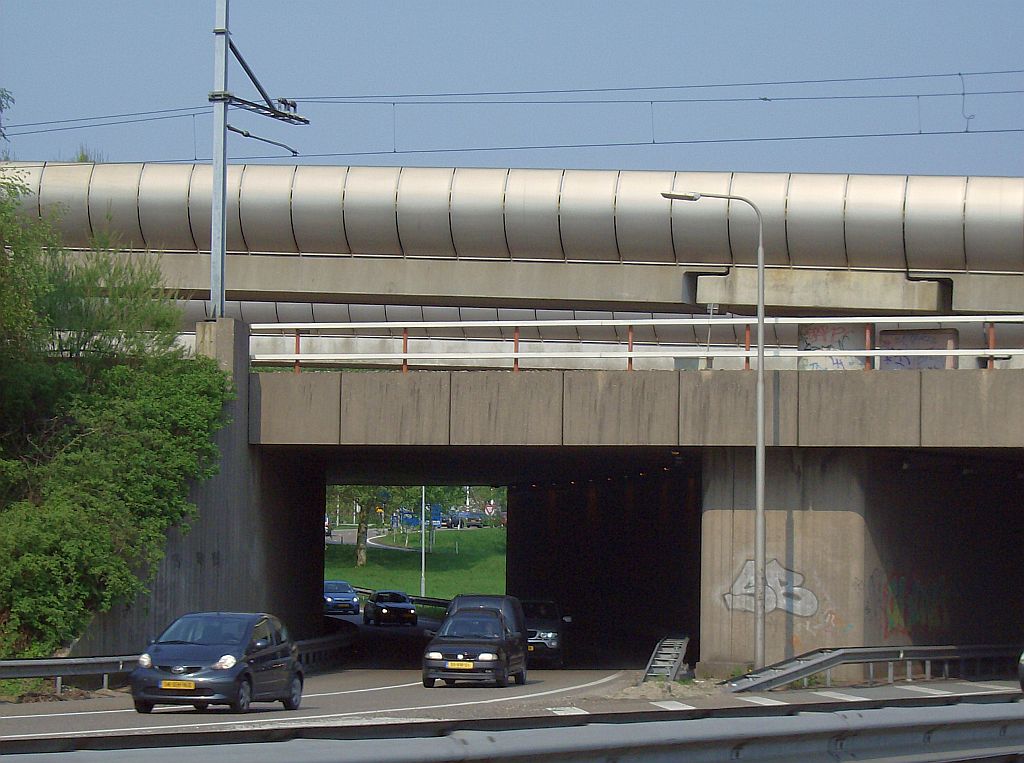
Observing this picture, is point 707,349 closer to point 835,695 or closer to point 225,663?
point 835,695

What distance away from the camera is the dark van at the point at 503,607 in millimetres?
27859

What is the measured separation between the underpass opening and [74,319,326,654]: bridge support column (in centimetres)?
397

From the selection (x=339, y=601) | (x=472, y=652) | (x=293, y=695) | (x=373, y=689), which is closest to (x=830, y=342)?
(x=472, y=652)

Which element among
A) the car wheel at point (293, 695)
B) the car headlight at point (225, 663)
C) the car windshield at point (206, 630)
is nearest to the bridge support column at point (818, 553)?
the car wheel at point (293, 695)

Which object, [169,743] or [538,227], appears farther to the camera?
[538,227]

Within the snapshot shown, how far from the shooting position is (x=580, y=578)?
2170 inches

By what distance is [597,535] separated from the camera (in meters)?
53.9

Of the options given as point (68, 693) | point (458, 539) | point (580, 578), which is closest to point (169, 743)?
point (68, 693)

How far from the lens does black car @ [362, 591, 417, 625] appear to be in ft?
189

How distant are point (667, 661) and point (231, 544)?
357 inches

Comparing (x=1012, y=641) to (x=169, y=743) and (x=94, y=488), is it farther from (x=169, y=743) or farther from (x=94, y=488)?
(x=169, y=743)

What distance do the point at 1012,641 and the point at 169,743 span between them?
33.9m

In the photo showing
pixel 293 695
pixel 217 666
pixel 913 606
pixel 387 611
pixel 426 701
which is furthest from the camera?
pixel 387 611

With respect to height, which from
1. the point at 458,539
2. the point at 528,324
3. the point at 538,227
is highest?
the point at 538,227
